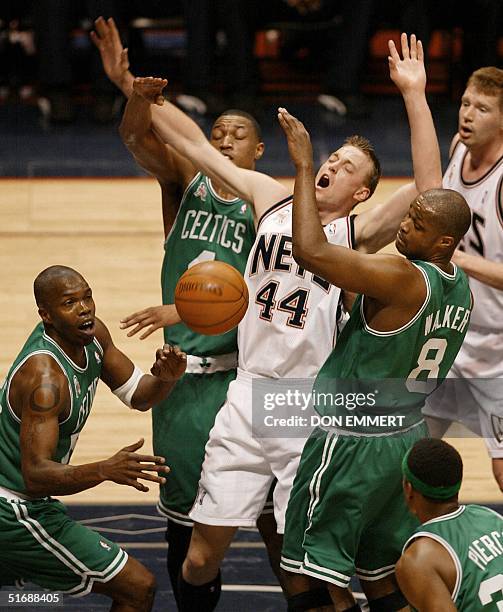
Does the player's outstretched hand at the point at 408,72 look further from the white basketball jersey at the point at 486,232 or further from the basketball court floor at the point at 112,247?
the basketball court floor at the point at 112,247

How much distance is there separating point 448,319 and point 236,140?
5.38 feet

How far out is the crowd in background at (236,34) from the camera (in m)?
13.0

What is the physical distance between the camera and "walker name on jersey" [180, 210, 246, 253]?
234 inches

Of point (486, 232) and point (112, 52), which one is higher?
point (112, 52)

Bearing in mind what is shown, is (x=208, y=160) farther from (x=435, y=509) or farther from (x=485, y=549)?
(x=485, y=549)

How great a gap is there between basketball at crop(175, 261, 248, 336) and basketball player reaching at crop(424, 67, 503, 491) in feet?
4.61

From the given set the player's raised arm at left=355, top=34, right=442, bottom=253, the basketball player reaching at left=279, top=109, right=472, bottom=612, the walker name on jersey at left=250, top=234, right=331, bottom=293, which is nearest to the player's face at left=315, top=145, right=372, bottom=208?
the player's raised arm at left=355, top=34, right=442, bottom=253

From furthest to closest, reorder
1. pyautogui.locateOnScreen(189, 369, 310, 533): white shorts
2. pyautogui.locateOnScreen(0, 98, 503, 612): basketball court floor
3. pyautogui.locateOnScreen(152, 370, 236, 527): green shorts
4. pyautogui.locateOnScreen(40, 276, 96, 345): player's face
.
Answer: pyautogui.locateOnScreen(0, 98, 503, 612): basketball court floor
pyautogui.locateOnScreen(152, 370, 236, 527): green shorts
pyautogui.locateOnScreen(189, 369, 310, 533): white shorts
pyautogui.locateOnScreen(40, 276, 96, 345): player's face

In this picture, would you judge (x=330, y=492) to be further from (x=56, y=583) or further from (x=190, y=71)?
(x=190, y=71)

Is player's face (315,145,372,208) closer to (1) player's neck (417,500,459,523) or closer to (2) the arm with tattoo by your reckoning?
(2) the arm with tattoo

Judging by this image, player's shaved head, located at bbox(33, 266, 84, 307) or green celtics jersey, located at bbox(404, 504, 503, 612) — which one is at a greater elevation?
player's shaved head, located at bbox(33, 266, 84, 307)

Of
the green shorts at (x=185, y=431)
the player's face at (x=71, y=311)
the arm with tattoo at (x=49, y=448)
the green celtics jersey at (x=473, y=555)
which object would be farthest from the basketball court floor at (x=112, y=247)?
the green celtics jersey at (x=473, y=555)

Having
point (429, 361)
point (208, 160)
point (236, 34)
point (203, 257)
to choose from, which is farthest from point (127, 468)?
point (236, 34)

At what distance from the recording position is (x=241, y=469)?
554 cm
